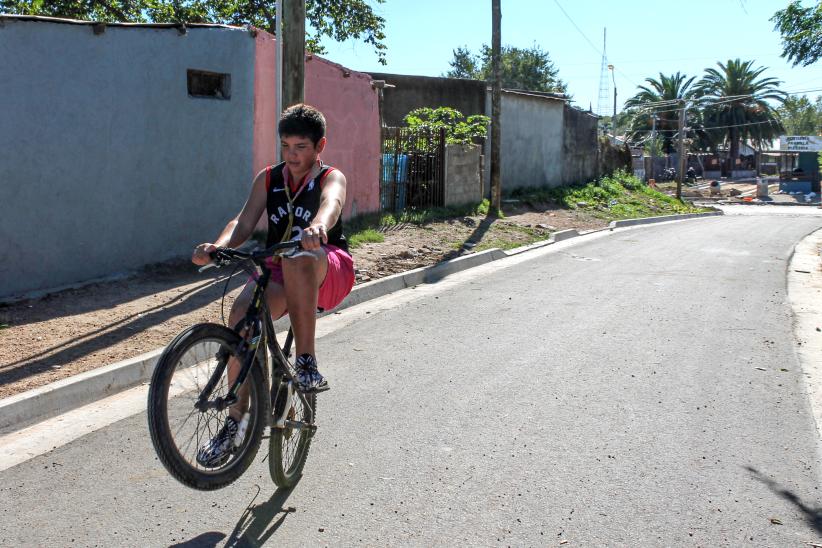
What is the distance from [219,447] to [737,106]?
66.9m

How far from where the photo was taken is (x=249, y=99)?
11.3m

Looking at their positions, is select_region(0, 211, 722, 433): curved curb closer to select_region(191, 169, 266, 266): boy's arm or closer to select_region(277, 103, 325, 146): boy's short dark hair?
select_region(191, 169, 266, 266): boy's arm

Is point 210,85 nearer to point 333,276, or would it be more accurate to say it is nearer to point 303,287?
point 333,276

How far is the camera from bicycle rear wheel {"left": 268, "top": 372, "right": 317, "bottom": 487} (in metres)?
3.79

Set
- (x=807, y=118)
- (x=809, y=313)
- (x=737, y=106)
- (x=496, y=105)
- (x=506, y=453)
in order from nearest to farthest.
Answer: (x=506, y=453)
(x=809, y=313)
(x=496, y=105)
(x=737, y=106)
(x=807, y=118)

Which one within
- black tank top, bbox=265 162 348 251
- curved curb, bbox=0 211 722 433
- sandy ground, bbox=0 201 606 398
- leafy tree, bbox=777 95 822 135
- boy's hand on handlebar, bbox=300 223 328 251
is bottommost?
curved curb, bbox=0 211 722 433

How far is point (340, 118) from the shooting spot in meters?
14.5

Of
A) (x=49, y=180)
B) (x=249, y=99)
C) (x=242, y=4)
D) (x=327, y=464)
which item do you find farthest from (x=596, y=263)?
(x=242, y=4)

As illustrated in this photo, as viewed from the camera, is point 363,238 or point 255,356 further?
point 363,238

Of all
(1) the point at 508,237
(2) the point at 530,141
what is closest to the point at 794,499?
(1) the point at 508,237

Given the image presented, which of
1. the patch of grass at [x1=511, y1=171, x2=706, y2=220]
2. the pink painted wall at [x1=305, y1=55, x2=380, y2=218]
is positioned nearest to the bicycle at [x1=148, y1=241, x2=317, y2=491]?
the pink painted wall at [x1=305, y1=55, x2=380, y2=218]

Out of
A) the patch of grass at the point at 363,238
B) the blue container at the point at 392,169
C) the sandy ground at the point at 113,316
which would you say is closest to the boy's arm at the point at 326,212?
the sandy ground at the point at 113,316

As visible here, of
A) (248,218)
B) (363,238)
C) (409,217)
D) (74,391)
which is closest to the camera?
(248,218)

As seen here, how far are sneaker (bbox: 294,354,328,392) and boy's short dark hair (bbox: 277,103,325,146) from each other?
3.44 feet
